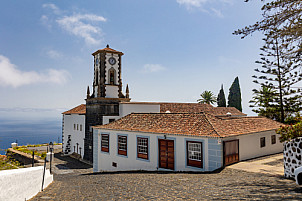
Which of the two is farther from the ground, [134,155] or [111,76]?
[111,76]

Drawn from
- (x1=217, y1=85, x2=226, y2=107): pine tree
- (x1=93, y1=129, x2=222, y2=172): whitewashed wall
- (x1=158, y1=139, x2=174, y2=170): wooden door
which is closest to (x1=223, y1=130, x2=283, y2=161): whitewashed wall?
(x1=93, y1=129, x2=222, y2=172): whitewashed wall

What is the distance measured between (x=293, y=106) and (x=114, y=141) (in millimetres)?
25269

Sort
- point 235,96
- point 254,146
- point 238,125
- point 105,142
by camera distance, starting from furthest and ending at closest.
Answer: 1. point 235,96
2. point 105,142
3. point 238,125
4. point 254,146

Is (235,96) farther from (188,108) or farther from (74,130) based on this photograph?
(74,130)

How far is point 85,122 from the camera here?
1113 inches

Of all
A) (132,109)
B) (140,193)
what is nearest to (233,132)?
(140,193)

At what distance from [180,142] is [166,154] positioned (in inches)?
56.8

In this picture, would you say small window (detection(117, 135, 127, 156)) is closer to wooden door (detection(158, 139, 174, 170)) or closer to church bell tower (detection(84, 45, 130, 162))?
wooden door (detection(158, 139, 174, 170))

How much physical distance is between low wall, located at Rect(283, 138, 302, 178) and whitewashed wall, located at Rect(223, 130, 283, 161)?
12.8 ft

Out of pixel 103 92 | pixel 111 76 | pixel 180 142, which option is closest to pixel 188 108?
pixel 111 76

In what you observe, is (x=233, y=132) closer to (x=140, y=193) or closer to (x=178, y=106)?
(x=140, y=193)

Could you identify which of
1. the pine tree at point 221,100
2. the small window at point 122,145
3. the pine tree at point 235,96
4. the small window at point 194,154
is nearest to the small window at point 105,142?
the small window at point 122,145

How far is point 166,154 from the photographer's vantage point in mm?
14914

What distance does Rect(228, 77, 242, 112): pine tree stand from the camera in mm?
45312
